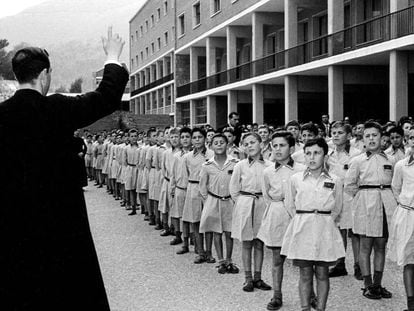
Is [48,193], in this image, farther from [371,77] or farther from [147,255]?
[371,77]

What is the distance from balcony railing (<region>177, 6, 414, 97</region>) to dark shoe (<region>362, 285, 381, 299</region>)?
13.0m

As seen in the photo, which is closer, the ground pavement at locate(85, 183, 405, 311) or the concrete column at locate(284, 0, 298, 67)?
the ground pavement at locate(85, 183, 405, 311)

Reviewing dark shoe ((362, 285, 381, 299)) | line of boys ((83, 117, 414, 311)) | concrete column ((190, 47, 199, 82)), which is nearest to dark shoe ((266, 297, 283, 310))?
line of boys ((83, 117, 414, 311))

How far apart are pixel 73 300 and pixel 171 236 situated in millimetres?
8488

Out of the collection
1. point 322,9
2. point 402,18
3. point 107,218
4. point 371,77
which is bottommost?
point 107,218

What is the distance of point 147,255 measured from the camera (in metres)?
9.40

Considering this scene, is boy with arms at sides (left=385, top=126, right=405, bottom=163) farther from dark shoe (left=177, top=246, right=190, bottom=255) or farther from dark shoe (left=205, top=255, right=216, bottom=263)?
dark shoe (left=177, top=246, right=190, bottom=255)

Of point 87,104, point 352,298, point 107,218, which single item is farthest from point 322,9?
point 87,104

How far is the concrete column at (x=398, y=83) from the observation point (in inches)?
726

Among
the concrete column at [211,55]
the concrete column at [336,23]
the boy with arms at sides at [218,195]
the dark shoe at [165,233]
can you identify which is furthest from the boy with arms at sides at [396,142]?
the concrete column at [211,55]

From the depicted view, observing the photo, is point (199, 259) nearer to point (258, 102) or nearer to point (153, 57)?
point (258, 102)

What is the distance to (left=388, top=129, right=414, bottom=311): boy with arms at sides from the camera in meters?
5.92

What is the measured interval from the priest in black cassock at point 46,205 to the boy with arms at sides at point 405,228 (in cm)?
390

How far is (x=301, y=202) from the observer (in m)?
5.80
